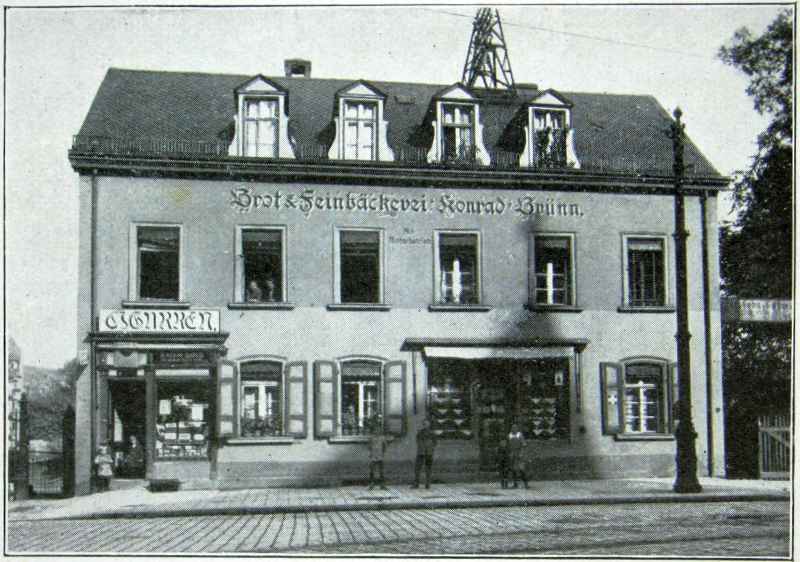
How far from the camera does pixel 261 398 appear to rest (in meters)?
20.3

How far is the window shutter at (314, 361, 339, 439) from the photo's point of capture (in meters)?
20.2

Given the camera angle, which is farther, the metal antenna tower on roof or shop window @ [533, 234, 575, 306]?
the metal antenna tower on roof

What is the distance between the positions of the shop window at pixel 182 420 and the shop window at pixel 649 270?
9.03m

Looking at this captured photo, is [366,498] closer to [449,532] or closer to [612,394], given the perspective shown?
[449,532]

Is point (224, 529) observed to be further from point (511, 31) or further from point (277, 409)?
point (511, 31)

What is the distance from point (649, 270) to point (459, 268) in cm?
402

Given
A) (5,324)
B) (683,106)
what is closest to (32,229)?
(5,324)

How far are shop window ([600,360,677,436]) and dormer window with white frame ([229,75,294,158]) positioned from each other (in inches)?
317

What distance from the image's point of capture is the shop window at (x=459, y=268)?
20875mm

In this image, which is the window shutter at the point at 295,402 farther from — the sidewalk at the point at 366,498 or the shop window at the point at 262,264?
the shop window at the point at 262,264

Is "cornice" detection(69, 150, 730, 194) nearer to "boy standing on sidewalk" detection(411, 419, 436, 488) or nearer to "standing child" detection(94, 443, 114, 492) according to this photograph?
"boy standing on sidewalk" detection(411, 419, 436, 488)

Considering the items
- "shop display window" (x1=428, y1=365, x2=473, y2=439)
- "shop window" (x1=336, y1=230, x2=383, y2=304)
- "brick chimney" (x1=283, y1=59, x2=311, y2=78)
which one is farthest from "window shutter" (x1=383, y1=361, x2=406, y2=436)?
"brick chimney" (x1=283, y1=59, x2=311, y2=78)

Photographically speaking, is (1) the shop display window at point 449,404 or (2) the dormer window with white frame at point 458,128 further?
(2) the dormer window with white frame at point 458,128

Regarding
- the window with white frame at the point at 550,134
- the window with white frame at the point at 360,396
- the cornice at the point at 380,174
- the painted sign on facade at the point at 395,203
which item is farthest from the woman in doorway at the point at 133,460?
the window with white frame at the point at 550,134
